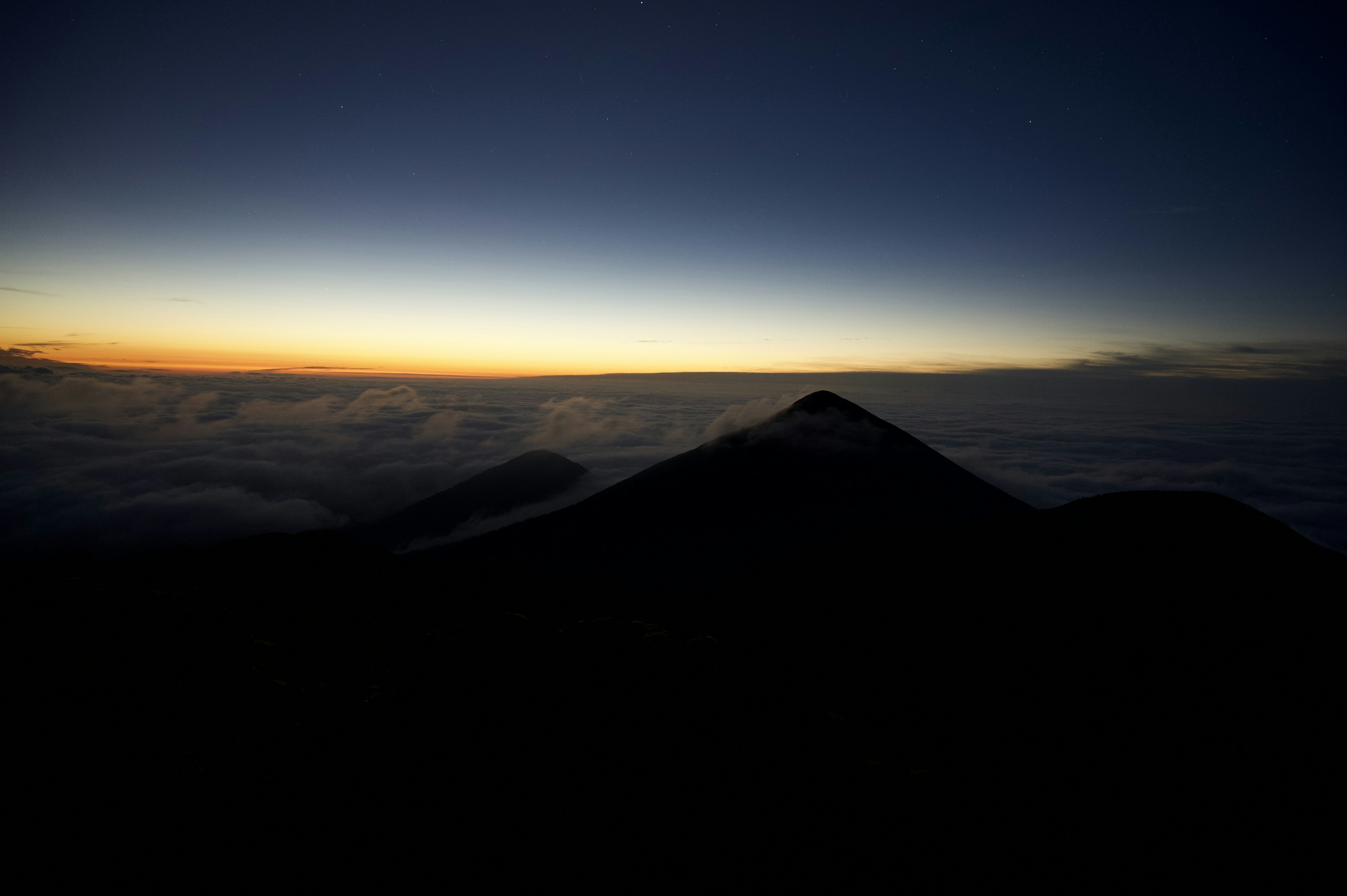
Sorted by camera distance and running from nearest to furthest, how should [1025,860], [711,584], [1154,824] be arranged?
[1025,860] → [1154,824] → [711,584]

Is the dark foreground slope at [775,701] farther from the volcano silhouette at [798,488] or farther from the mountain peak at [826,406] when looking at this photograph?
the mountain peak at [826,406]

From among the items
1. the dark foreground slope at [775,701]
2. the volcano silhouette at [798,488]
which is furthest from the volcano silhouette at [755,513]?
the dark foreground slope at [775,701]

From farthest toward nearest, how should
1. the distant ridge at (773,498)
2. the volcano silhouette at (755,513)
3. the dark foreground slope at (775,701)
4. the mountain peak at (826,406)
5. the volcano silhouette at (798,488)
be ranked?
1. the mountain peak at (826,406)
2. the volcano silhouette at (798,488)
3. the distant ridge at (773,498)
4. the volcano silhouette at (755,513)
5. the dark foreground slope at (775,701)

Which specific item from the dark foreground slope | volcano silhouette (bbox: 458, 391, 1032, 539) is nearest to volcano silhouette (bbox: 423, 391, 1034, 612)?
volcano silhouette (bbox: 458, 391, 1032, 539)

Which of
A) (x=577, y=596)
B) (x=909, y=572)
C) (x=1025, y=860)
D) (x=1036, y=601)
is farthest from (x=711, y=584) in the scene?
(x=1025, y=860)

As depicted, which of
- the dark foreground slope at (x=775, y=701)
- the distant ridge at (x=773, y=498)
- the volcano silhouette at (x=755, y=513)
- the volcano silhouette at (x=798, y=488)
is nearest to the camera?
the dark foreground slope at (x=775, y=701)

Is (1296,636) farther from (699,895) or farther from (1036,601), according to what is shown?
(699,895)

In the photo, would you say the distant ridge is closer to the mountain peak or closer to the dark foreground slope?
the mountain peak

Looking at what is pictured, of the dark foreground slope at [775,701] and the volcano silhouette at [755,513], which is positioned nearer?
the dark foreground slope at [775,701]
